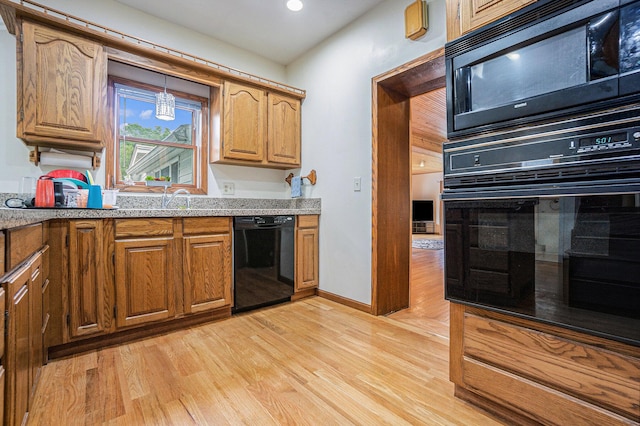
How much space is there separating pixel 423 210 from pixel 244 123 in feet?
28.5

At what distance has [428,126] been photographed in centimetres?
549

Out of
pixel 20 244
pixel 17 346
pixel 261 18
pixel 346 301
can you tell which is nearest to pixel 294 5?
pixel 261 18

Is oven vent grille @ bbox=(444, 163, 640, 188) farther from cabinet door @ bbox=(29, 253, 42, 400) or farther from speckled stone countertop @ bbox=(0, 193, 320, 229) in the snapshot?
cabinet door @ bbox=(29, 253, 42, 400)

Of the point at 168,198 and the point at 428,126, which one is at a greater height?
the point at 428,126

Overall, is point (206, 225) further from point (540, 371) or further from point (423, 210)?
point (423, 210)

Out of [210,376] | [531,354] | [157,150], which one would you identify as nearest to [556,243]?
[531,354]

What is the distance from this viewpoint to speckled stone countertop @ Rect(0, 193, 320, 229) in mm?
1026

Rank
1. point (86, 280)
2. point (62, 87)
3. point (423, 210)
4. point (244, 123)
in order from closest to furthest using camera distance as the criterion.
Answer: point (86, 280) < point (62, 87) < point (244, 123) < point (423, 210)

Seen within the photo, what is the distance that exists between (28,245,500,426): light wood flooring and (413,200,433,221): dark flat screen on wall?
27.9ft

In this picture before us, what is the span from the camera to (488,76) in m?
1.27

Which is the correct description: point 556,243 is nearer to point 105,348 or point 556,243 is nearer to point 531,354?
point 531,354

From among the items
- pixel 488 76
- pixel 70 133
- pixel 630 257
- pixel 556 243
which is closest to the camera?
pixel 630 257

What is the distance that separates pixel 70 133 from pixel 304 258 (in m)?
2.10

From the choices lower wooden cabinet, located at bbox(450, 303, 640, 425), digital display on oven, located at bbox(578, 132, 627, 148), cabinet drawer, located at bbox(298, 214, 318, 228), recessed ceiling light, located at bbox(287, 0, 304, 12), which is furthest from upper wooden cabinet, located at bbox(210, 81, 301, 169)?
digital display on oven, located at bbox(578, 132, 627, 148)
